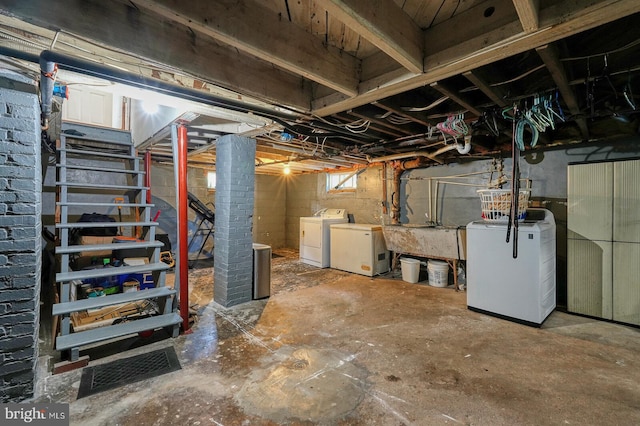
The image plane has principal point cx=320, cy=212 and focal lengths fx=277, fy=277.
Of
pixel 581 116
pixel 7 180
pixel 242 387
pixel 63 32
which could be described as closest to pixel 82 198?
pixel 7 180

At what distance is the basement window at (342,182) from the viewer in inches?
259

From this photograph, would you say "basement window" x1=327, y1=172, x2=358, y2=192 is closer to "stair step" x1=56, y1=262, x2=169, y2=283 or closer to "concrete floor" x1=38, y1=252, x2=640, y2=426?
"concrete floor" x1=38, y1=252, x2=640, y2=426

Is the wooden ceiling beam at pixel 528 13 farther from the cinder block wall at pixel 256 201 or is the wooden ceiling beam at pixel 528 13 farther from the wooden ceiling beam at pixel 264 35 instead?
the cinder block wall at pixel 256 201

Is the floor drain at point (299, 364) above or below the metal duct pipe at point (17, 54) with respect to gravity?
below

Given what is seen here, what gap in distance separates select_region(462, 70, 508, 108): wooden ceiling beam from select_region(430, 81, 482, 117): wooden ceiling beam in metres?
0.18

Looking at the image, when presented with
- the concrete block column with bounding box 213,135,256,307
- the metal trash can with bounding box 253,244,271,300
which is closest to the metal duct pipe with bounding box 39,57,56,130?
the concrete block column with bounding box 213,135,256,307

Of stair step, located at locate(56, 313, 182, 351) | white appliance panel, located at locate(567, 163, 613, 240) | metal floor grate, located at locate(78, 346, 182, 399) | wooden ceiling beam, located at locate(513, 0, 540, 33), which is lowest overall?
metal floor grate, located at locate(78, 346, 182, 399)

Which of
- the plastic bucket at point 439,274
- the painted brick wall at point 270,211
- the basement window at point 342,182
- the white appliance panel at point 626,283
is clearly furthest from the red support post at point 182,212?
the white appliance panel at point 626,283

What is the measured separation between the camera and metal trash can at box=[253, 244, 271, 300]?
3853 millimetres

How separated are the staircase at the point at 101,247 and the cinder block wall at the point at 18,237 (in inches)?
13.4

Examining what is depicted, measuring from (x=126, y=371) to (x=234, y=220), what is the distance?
1882mm

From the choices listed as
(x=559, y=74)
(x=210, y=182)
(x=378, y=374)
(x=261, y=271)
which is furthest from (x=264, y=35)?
(x=210, y=182)

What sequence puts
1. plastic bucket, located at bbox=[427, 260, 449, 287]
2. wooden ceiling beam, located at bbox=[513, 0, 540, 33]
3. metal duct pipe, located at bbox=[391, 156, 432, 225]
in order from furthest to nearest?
1. metal duct pipe, located at bbox=[391, 156, 432, 225]
2. plastic bucket, located at bbox=[427, 260, 449, 287]
3. wooden ceiling beam, located at bbox=[513, 0, 540, 33]

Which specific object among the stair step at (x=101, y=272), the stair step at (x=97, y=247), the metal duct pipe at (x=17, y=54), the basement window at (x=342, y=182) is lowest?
the stair step at (x=101, y=272)
